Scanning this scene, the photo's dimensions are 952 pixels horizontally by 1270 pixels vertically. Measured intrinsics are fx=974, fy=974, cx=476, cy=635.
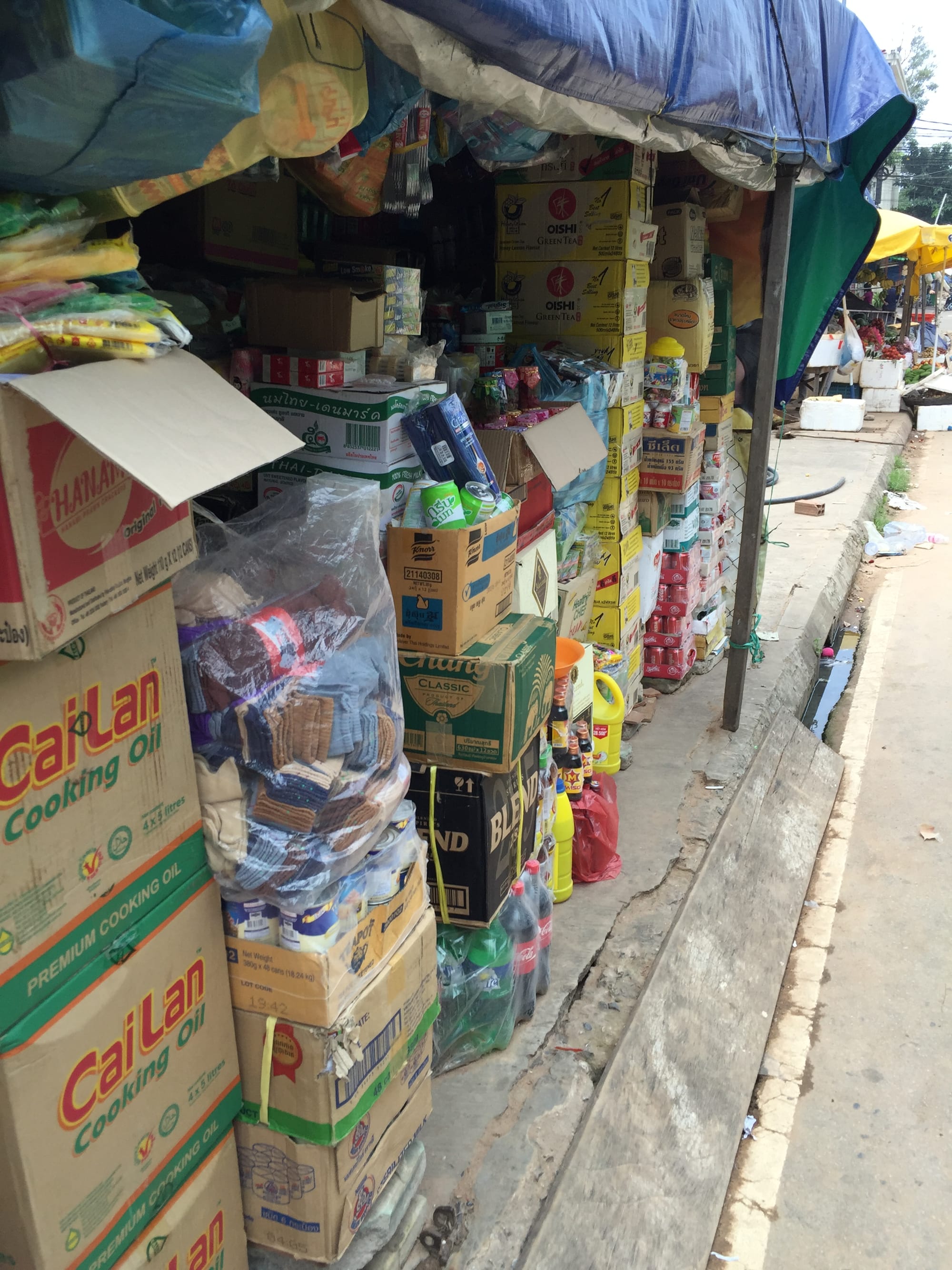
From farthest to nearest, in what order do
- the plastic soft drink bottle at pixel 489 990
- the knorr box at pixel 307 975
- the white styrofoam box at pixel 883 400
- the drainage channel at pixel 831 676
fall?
the white styrofoam box at pixel 883 400 → the drainage channel at pixel 831 676 → the plastic soft drink bottle at pixel 489 990 → the knorr box at pixel 307 975

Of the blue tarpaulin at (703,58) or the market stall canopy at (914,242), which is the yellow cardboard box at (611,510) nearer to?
the blue tarpaulin at (703,58)

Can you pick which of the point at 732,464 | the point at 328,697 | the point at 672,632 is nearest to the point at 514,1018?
the point at 328,697

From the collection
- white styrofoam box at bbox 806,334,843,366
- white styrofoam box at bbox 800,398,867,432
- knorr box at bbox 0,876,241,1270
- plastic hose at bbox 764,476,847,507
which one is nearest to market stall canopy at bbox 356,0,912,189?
knorr box at bbox 0,876,241,1270

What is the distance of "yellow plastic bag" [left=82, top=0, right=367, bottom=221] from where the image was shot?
4.82ft

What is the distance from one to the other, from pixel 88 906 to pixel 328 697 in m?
0.51

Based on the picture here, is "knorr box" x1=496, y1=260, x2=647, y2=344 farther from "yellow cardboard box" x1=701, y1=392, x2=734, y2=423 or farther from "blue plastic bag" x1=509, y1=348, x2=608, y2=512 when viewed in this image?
"yellow cardboard box" x1=701, y1=392, x2=734, y2=423

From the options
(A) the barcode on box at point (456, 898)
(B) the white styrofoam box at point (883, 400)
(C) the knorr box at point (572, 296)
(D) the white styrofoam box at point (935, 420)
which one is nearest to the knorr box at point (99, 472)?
(A) the barcode on box at point (456, 898)

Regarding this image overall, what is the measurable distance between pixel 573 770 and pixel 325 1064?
1718 mm

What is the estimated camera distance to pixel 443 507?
7.68 ft

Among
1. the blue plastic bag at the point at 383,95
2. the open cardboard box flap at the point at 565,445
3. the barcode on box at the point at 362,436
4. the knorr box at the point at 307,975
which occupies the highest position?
the blue plastic bag at the point at 383,95

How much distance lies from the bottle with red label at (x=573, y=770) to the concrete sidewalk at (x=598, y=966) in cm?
40

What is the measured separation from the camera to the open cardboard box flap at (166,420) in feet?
3.82

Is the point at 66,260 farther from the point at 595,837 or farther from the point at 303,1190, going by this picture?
the point at 595,837

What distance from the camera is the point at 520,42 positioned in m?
1.75
